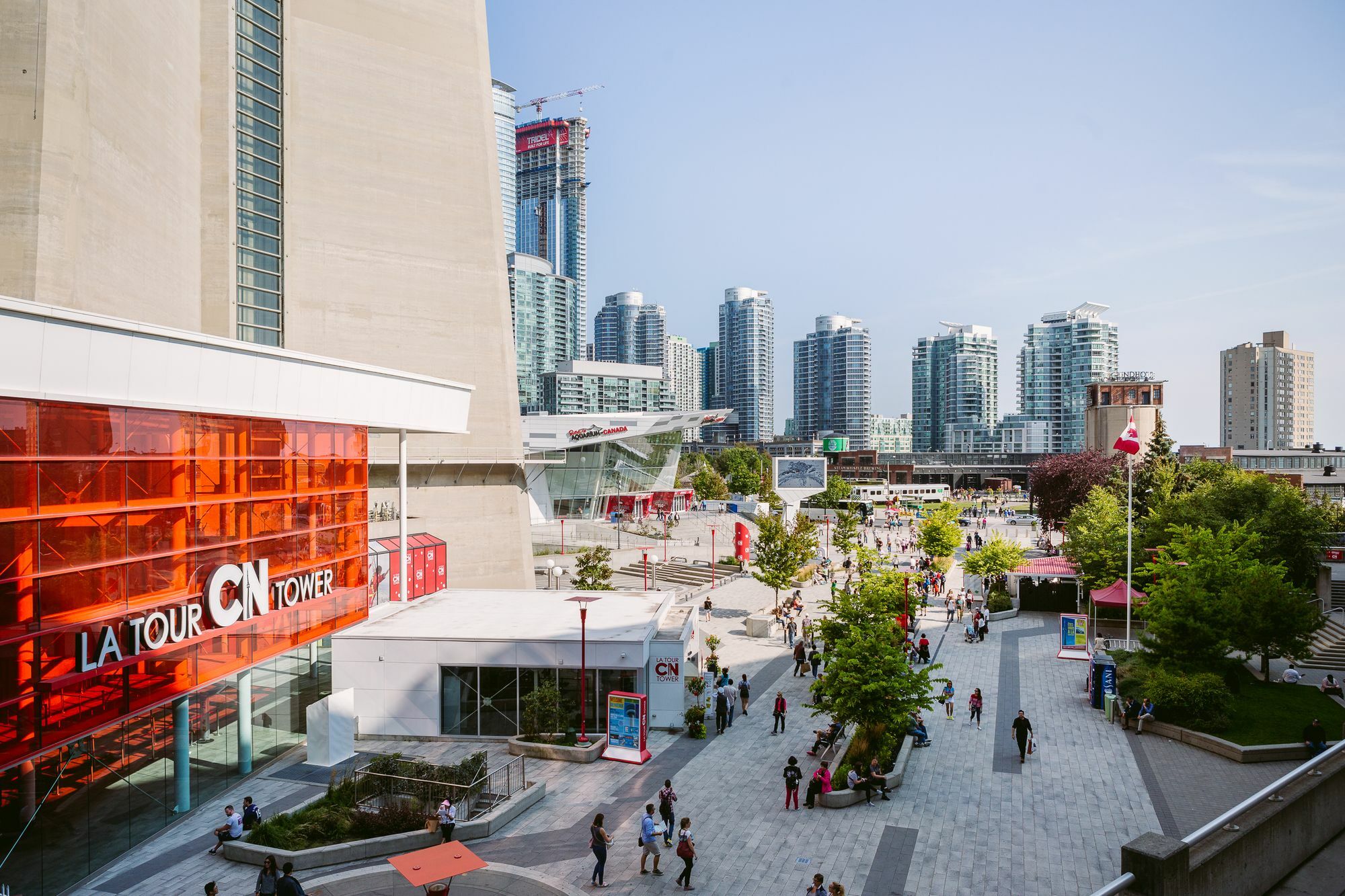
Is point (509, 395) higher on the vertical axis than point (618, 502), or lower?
higher

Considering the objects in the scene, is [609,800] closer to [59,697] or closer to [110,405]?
[59,697]

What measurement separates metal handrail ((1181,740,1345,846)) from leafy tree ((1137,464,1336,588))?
2075 centimetres

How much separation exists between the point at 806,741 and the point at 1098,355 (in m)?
201

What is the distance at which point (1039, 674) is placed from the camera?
94.5 ft

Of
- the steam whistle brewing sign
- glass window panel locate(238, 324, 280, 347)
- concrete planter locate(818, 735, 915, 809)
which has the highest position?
glass window panel locate(238, 324, 280, 347)

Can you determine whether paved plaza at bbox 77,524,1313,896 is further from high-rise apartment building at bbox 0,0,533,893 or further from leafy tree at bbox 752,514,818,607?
leafy tree at bbox 752,514,818,607

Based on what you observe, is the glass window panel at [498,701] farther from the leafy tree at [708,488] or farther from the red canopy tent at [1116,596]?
the leafy tree at [708,488]

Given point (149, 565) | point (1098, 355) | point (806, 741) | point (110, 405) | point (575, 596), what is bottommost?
point (806, 741)

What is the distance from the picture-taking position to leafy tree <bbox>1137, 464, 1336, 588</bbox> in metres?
35.0

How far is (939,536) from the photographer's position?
53.2 meters

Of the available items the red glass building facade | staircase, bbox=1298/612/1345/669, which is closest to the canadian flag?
staircase, bbox=1298/612/1345/669

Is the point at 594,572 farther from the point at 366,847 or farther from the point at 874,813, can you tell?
the point at 366,847

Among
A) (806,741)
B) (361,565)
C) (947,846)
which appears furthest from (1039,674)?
(361,565)

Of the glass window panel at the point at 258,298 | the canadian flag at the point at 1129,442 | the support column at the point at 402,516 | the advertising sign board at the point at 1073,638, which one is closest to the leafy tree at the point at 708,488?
the glass window panel at the point at 258,298
